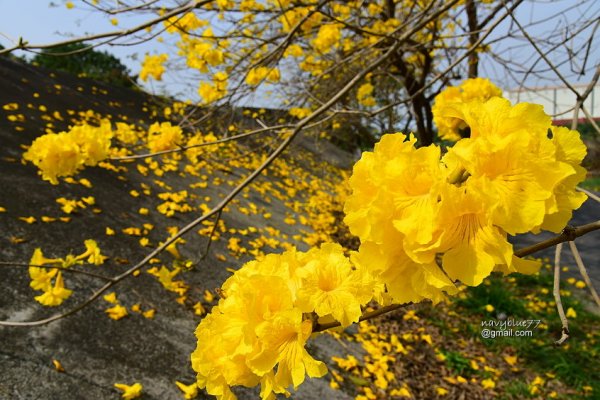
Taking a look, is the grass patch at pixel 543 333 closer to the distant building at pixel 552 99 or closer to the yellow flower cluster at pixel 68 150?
the distant building at pixel 552 99

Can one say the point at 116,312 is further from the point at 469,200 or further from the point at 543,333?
the point at 543,333

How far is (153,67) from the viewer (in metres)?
3.80

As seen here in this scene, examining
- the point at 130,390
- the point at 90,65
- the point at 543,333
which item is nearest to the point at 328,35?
the point at 130,390

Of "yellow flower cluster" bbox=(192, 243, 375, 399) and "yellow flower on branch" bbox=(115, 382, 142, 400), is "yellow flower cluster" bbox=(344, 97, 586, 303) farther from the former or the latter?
"yellow flower on branch" bbox=(115, 382, 142, 400)

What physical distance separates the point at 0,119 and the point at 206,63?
13.5 ft

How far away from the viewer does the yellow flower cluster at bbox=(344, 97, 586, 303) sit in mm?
580

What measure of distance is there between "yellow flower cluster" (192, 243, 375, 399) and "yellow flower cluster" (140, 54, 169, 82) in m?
3.39

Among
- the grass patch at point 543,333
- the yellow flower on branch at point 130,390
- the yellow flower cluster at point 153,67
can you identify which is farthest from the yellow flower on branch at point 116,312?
the grass patch at point 543,333

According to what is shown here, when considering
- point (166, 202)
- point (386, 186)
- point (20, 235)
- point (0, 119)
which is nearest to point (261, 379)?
point (386, 186)

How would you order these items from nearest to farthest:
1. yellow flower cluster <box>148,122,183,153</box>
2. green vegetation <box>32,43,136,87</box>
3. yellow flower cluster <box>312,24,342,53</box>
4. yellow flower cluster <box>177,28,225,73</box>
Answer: yellow flower cluster <box>148,122,183,153</box>, yellow flower cluster <box>177,28,225,73</box>, yellow flower cluster <box>312,24,342,53</box>, green vegetation <box>32,43,136,87</box>

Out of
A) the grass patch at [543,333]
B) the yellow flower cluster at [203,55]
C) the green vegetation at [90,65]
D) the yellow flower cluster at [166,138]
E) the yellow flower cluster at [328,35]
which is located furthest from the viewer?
the green vegetation at [90,65]

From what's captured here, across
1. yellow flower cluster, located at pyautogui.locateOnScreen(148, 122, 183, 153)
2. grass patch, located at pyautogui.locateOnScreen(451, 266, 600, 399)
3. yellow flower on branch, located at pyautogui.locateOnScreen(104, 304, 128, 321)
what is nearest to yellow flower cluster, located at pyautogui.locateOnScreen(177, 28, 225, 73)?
yellow flower cluster, located at pyautogui.locateOnScreen(148, 122, 183, 153)

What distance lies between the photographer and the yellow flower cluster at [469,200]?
0.58 m

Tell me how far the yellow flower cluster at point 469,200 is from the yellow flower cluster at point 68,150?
1603 mm
